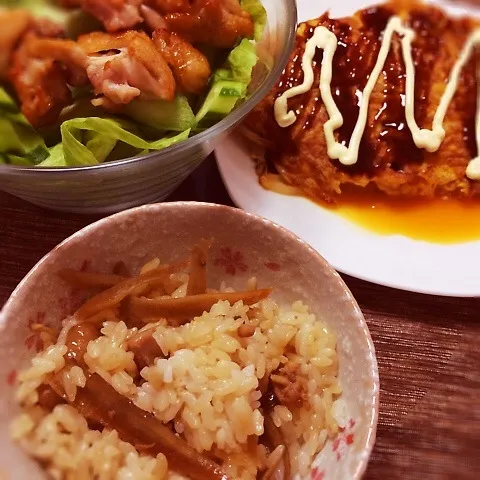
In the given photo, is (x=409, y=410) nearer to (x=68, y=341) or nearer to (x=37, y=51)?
(x=68, y=341)

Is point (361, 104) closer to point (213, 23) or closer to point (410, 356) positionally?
point (213, 23)

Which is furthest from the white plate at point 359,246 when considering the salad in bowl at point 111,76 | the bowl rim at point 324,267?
the bowl rim at point 324,267

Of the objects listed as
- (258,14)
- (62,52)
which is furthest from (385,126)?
(62,52)

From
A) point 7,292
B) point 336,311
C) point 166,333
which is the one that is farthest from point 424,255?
point 7,292

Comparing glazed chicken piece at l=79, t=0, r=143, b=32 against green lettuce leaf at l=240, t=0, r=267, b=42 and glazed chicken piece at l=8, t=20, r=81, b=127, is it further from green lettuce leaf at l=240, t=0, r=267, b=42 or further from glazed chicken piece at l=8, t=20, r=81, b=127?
green lettuce leaf at l=240, t=0, r=267, b=42

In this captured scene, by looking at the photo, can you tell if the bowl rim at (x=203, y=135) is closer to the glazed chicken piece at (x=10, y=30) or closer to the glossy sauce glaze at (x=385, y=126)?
the glazed chicken piece at (x=10, y=30)

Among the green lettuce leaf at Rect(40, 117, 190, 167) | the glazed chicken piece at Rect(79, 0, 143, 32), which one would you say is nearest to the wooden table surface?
the green lettuce leaf at Rect(40, 117, 190, 167)
